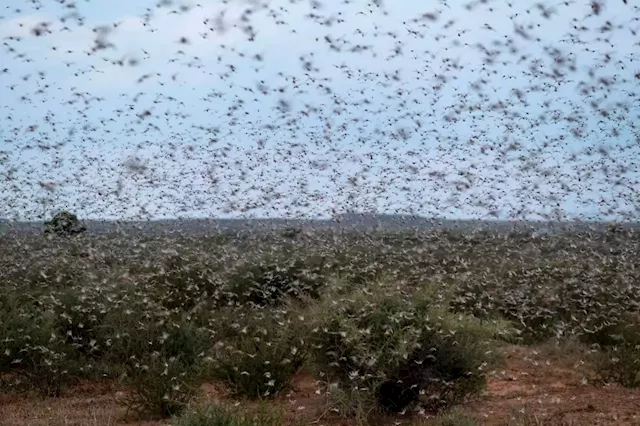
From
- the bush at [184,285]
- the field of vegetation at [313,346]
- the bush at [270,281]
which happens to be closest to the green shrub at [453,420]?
the field of vegetation at [313,346]

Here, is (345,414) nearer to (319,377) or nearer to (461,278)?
(319,377)

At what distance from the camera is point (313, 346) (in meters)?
11.5

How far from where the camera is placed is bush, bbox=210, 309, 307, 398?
12.4 meters

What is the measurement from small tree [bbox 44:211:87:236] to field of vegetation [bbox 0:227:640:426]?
16.6 metres

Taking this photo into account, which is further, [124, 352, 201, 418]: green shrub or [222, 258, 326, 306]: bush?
[222, 258, 326, 306]: bush

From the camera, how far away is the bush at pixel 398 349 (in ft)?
35.9

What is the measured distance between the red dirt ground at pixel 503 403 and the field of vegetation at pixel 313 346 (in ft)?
0.13

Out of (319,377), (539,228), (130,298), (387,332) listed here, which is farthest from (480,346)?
(539,228)

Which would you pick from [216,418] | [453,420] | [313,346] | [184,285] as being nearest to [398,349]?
[453,420]

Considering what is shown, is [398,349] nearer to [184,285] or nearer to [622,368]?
[622,368]

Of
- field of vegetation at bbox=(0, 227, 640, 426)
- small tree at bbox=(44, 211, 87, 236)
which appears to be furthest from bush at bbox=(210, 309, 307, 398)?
small tree at bbox=(44, 211, 87, 236)

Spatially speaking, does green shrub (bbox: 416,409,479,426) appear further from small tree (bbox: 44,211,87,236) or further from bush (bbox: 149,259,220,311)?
small tree (bbox: 44,211,87,236)

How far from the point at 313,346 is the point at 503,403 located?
2.69 metres

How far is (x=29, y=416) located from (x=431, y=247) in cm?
1478
